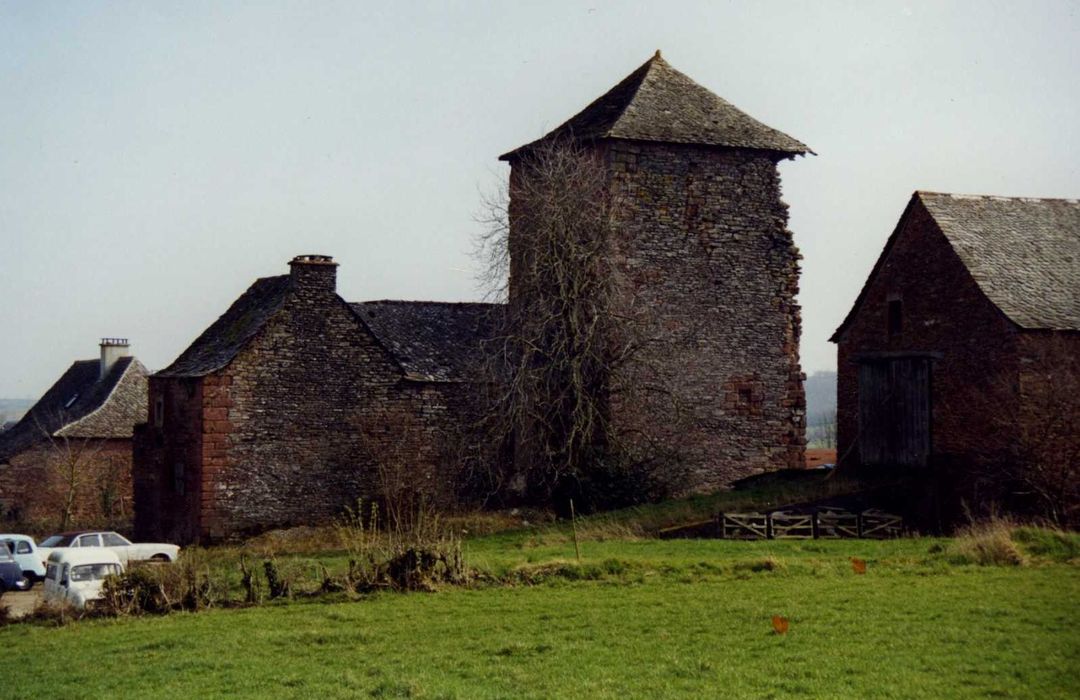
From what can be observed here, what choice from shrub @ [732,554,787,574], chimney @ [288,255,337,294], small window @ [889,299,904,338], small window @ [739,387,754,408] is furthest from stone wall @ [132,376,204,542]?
small window @ [889,299,904,338]

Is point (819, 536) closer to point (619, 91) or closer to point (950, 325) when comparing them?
point (950, 325)

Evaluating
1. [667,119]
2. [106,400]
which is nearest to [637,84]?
[667,119]

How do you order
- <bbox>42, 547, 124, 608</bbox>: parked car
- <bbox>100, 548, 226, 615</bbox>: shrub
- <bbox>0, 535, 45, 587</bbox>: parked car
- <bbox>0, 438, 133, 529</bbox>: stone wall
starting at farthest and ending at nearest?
<bbox>0, 438, 133, 529</bbox>: stone wall, <bbox>0, 535, 45, 587</bbox>: parked car, <bbox>42, 547, 124, 608</bbox>: parked car, <bbox>100, 548, 226, 615</bbox>: shrub

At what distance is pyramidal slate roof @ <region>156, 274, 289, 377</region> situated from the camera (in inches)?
1307

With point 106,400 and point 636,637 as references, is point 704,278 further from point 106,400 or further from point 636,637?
point 106,400

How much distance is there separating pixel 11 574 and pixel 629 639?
18066 mm

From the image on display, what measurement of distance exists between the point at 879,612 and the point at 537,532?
44.2 ft

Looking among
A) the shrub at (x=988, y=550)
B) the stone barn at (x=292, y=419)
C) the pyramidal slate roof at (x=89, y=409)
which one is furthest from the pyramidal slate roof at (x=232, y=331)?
the shrub at (x=988, y=550)

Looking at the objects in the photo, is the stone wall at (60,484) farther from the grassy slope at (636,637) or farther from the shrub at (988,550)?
the shrub at (988,550)

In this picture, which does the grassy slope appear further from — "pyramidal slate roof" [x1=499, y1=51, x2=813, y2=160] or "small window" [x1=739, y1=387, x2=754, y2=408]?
"pyramidal slate roof" [x1=499, y1=51, x2=813, y2=160]

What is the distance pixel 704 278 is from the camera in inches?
1430

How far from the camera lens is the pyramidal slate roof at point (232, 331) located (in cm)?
3319

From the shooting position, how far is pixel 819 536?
27.5 meters

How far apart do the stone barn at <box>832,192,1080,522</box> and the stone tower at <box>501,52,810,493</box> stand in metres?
2.51
